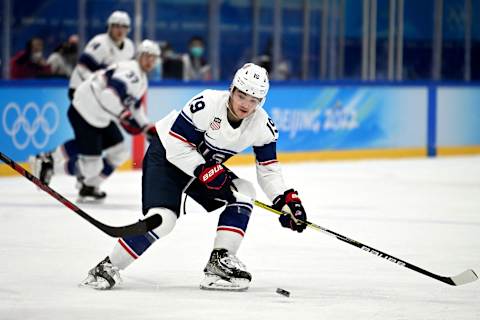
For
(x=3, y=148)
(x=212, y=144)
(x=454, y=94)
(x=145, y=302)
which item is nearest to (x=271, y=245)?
(x=212, y=144)

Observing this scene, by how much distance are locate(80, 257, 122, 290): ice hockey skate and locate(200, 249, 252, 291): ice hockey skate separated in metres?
0.37

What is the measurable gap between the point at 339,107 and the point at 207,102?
27.4 feet

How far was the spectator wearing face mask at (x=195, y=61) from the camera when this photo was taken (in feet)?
45.0

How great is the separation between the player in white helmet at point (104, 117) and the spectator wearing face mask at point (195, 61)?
4.90 meters

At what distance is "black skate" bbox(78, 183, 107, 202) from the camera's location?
8656mm

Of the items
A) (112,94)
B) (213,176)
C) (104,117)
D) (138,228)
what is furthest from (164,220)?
(104,117)

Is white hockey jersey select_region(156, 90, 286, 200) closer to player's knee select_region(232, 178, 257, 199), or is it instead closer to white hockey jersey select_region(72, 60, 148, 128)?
player's knee select_region(232, 178, 257, 199)

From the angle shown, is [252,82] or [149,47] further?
[149,47]

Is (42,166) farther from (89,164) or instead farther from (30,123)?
(30,123)

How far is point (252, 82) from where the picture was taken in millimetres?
4867

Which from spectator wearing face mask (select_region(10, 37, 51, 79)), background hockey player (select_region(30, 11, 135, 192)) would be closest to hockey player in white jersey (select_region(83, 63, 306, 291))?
background hockey player (select_region(30, 11, 135, 192))

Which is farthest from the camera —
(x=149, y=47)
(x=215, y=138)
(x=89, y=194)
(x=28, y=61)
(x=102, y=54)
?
(x=28, y=61)

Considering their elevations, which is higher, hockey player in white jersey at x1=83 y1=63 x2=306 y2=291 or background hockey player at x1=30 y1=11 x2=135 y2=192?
background hockey player at x1=30 y1=11 x2=135 y2=192

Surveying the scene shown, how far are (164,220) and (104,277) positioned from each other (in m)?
0.34
